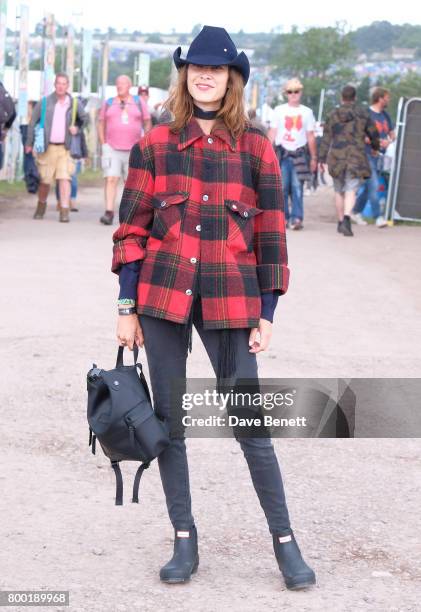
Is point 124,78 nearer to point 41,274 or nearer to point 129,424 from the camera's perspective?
point 41,274

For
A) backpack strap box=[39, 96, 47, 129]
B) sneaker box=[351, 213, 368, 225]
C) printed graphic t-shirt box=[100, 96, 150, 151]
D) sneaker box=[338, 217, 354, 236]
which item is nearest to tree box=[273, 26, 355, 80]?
sneaker box=[351, 213, 368, 225]

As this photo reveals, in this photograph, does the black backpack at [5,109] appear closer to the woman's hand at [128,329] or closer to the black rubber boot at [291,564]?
the woman's hand at [128,329]

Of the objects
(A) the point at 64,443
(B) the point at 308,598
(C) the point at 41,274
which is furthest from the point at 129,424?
(C) the point at 41,274

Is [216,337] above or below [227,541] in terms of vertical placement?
above

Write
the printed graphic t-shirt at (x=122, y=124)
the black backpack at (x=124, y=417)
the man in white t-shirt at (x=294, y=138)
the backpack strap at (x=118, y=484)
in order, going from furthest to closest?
the man in white t-shirt at (x=294, y=138), the printed graphic t-shirt at (x=122, y=124), the backpack strap at (x=118, y=484), the black backpack at (x=124, y=417)

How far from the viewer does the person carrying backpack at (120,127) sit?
16.2m

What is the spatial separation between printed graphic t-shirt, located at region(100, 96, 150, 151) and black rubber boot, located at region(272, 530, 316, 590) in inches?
469

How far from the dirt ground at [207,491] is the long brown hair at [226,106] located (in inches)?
56.9

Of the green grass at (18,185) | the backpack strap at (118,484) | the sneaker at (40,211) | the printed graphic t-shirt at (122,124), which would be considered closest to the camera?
the backpack strap at (118,484)

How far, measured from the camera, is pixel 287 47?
4601 inches

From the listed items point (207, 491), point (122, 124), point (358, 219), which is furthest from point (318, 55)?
point (207, 491)

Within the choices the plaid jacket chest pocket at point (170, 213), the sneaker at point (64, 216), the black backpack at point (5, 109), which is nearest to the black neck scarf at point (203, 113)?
the plaid jacket chest pocket at point (170, 213)

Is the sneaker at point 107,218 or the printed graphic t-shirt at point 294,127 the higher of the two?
the printed graphic t-shirt at point 294,127

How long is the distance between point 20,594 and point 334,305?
22.5ft
